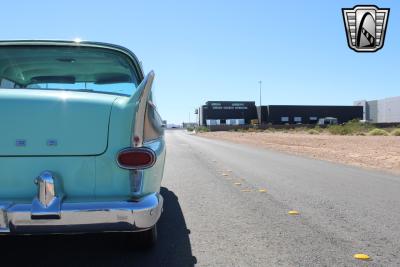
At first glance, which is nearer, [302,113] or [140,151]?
[140,151]

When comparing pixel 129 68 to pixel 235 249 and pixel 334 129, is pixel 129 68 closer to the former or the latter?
pixel 235 249

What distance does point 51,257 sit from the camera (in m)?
4.37

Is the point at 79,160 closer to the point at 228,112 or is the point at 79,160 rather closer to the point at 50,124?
the point at 50,124

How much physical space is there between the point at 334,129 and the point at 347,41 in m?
52.0

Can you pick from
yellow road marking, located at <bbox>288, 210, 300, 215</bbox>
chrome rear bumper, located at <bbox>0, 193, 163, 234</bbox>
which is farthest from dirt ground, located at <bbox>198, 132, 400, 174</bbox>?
chrome rear bumper, located at <bbox>0, 193, 163, 234</bbox>

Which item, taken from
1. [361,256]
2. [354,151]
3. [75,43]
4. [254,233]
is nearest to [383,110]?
[354,151]

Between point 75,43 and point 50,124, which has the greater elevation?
point 75,43

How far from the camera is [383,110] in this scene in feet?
393

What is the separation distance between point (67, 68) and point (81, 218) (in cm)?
235

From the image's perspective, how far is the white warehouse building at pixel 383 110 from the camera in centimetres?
11306

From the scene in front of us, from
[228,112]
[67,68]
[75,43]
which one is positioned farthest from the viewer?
[228,112]

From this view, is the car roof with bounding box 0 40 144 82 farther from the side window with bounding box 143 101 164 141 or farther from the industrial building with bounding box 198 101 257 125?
the industrial building with bounding box 198 101 257 125

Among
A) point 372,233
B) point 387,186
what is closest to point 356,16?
point 387,186

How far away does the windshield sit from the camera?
16.1 feet
